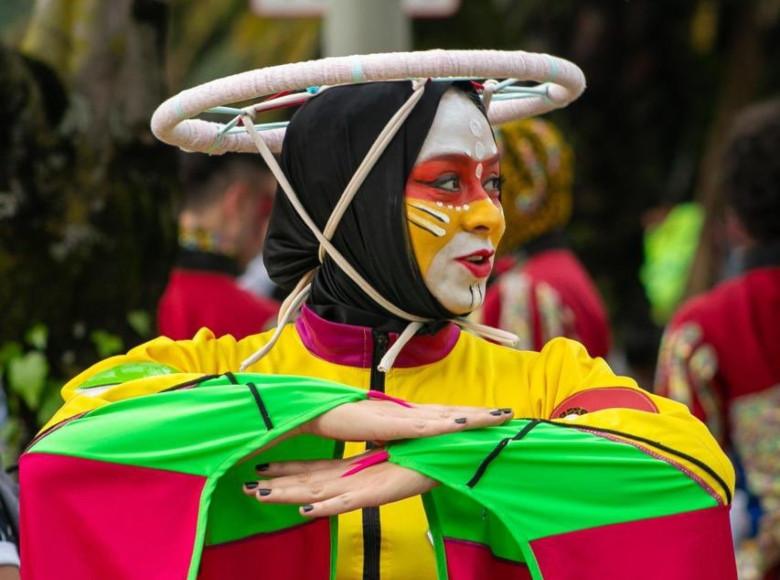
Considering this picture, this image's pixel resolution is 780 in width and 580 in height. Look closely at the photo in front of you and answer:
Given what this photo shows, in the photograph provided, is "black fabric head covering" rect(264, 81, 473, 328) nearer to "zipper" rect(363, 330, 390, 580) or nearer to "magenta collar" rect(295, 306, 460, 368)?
"magenta collar" rect(295, 306, 460, 368)

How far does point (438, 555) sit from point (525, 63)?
0.92m

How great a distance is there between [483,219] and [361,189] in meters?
0.24

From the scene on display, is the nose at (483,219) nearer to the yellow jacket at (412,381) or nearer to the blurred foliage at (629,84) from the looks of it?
the yellow jacket at (412,381)

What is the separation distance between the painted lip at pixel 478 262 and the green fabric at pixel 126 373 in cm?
60

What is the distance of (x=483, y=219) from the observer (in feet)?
11.4

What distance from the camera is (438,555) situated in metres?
3.32

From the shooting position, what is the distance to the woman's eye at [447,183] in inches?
138

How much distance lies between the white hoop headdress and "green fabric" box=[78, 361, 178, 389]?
18 cm

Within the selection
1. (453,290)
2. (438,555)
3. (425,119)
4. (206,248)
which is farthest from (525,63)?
(206,248)

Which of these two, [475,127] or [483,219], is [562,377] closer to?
[483,219]

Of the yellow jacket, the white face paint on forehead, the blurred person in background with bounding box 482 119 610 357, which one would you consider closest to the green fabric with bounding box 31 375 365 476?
the yellow jacket

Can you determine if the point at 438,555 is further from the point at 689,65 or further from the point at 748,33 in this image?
the point at 689,65

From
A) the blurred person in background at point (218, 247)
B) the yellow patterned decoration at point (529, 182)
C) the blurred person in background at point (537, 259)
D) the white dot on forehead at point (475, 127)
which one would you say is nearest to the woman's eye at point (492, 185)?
the white dot on forehead at point (475, 127)

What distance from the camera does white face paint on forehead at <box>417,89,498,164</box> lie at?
350cm
